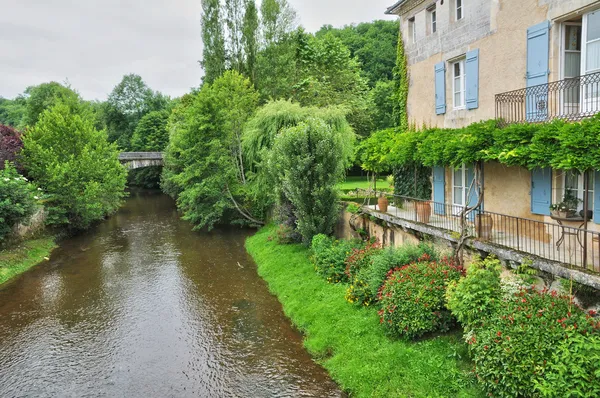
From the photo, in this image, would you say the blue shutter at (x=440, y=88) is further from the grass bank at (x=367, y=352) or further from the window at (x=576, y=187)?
the grass bank at (x=367, y=352)

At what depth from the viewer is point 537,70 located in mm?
10977

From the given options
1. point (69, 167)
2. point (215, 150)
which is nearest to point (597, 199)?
point (215, 150)

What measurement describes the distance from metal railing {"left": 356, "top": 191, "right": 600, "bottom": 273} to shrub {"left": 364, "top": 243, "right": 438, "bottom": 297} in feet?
3.12

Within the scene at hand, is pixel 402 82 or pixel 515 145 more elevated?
pixel 402 82

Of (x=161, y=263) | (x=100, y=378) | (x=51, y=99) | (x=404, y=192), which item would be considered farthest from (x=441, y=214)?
(x=51, y=99)

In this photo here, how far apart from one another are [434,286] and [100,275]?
16.4m

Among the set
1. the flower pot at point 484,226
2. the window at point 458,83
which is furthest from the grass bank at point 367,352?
the window at point 458,83

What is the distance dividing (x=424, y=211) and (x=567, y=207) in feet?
14.6

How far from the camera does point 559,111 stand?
10500mm

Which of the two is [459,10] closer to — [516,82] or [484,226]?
[516,82]

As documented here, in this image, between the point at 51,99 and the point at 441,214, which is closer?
the point at 441,214

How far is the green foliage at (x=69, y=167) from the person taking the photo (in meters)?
28.0

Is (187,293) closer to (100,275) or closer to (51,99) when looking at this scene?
(100,275)

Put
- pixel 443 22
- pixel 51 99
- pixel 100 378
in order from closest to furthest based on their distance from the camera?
pixel 100 378 < pixel 443 22 < pixel 51 99
